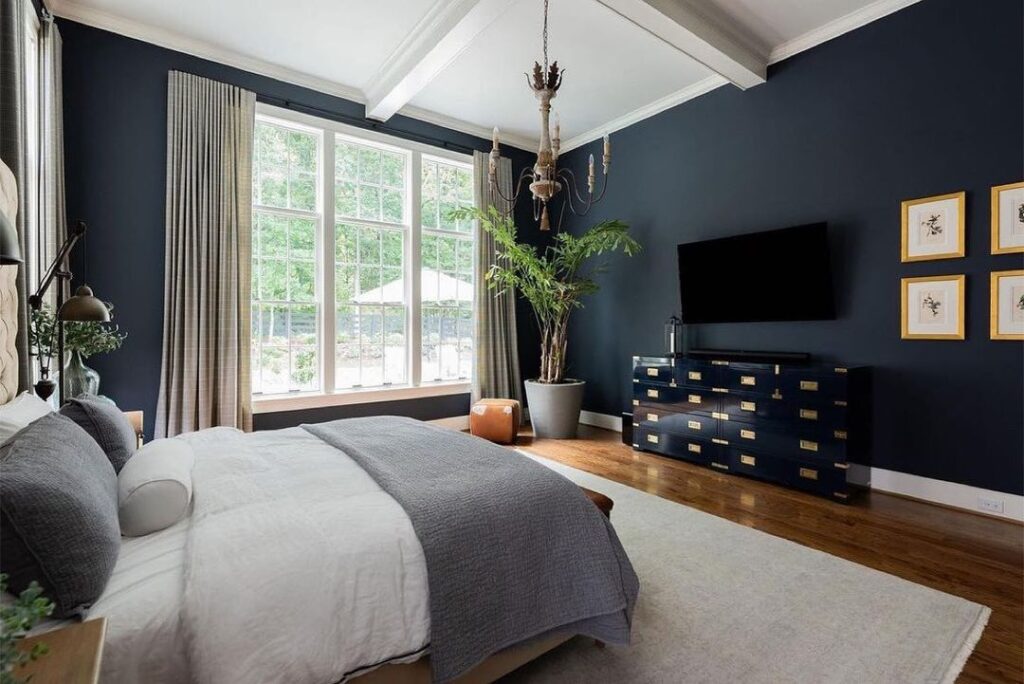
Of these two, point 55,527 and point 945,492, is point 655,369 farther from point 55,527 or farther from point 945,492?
point 55,527

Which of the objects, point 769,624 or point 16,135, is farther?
point 16,135

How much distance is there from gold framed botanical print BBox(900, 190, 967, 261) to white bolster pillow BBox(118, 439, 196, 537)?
4071mm

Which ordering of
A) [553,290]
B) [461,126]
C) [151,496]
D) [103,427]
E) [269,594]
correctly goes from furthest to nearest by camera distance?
[461,126], [553,290], [103,427], [151,496], [269,594]

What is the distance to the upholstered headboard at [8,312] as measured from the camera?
1880 millimetres

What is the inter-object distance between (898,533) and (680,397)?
1648 mm

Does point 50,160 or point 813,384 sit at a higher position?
point 50,160

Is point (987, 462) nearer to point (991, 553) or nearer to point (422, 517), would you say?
point (991, 553)

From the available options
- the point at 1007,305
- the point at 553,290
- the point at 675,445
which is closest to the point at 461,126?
the point at 553,290

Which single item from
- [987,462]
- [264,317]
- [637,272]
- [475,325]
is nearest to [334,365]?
[264,317]

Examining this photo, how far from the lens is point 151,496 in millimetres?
1336

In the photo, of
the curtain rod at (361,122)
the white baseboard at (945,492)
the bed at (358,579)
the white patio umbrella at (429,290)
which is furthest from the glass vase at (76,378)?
the white baseboard at (945,492)

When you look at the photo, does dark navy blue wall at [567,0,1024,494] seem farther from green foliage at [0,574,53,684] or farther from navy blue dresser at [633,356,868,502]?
green foliage at [0,574,53,684]

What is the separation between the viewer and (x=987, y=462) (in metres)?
2.90

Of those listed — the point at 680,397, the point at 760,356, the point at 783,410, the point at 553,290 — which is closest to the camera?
the point at 783,410
